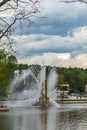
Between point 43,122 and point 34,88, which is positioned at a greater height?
point 34,88

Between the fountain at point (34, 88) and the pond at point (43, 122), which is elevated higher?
the fountain at point (34, 88)

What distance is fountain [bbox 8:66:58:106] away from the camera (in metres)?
69.6

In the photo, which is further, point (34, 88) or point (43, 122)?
point (34, 88)

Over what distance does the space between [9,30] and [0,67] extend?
185 ft

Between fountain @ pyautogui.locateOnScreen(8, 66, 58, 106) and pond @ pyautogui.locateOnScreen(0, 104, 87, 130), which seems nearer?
pond @ pyautogui.locateOnScreen(0, 104, 87, 130)

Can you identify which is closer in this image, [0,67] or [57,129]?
[57,129]

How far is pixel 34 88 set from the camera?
8381 centimetres

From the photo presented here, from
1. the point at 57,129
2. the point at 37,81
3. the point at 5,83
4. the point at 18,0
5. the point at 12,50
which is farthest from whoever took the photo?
the point at 37,81

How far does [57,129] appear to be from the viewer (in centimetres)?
2948

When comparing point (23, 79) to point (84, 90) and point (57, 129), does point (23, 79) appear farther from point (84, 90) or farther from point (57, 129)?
point (57, 129)

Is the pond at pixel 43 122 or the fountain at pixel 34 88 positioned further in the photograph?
the fountain at pixel 34 88

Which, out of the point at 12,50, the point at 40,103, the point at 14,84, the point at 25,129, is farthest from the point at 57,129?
the point at 14,84

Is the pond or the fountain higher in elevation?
the fountain

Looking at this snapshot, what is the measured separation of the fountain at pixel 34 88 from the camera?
69.6 meters
